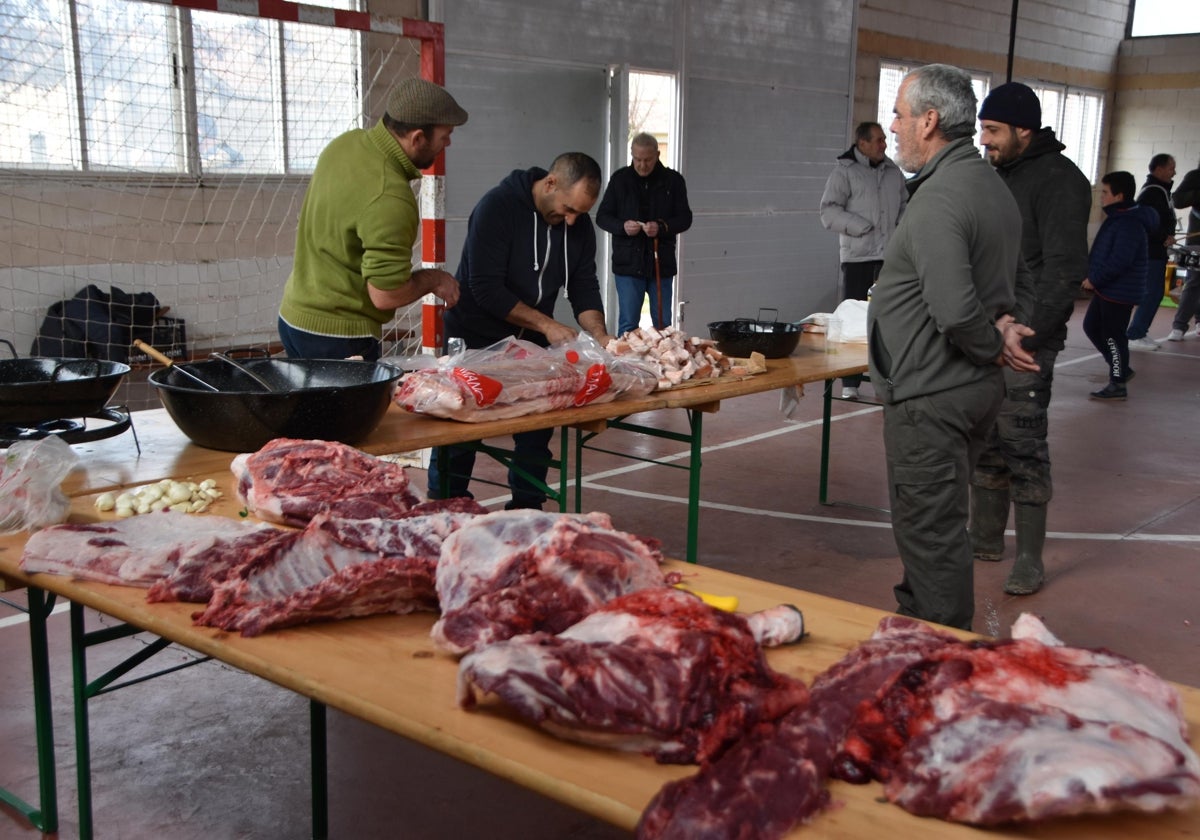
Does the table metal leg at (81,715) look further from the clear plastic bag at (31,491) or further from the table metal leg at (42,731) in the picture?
the clear plastic bag at (31,491)

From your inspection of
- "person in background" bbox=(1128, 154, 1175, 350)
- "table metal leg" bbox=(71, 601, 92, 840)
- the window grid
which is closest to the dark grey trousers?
"table metal leg" bbox=(71, 601, 92, 840)

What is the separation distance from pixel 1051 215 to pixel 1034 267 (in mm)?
229

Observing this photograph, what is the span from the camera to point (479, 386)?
3930mm

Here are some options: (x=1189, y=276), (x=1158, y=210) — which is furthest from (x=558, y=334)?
(x=1189, y=276)

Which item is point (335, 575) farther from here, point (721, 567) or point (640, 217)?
point (640, 217)

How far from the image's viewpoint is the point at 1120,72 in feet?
65.5

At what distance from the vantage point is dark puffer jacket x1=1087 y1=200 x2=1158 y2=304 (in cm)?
996

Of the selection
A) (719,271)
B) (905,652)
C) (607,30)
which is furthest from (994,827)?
(719,271)

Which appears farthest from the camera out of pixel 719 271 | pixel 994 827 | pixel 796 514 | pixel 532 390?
pixel 719 271

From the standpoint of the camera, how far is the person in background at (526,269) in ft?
16.2

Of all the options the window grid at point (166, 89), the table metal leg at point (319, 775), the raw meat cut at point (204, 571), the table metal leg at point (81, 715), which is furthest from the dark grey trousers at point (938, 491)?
the window grid at point (166, 89)

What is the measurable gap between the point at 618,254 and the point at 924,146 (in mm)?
5823

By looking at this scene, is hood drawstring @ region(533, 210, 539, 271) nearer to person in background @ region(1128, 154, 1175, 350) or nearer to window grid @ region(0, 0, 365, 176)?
window grid @ region(0, 0, 365, 176)

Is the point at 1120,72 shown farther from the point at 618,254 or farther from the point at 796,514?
the point at 796,514
